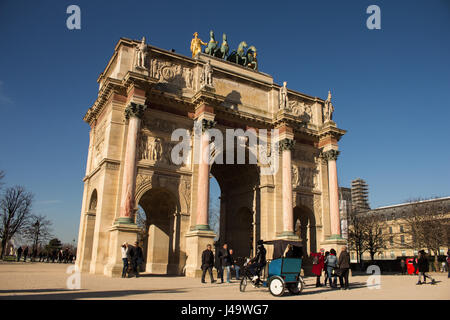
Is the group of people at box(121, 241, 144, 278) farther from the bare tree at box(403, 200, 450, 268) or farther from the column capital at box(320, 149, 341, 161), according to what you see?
the bare tree at box(403, 200, 450, 268)

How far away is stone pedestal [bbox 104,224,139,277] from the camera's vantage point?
18.4 m

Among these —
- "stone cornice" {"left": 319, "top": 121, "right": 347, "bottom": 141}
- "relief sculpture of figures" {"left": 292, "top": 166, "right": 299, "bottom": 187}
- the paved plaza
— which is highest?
"stone cornice" {"left": 319, "top": 121, "right": 347, "bottom": 141}

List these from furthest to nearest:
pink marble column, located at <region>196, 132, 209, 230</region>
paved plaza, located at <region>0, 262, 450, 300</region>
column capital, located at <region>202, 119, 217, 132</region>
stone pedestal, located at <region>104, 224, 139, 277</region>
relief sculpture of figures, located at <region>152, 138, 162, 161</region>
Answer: column capital, located at <region>202, 119, 217, 132</region>
relief sculpture of figures, located at <region>152, 138, 162, 161</region>
pink marble column, located at <region>196, 132, 209, 230</region>
stone pedestal, located at <region>104, 224, 139, 277</region>
paved plaza, located at <region>0, 262, 450, 300</region>

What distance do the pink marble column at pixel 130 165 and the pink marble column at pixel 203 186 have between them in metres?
4.10

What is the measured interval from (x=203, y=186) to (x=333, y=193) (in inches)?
448

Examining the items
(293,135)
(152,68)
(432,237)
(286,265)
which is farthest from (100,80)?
(432,237)

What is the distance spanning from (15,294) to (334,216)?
23.2 m

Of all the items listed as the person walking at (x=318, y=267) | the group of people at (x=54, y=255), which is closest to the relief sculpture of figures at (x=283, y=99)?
the person walking at (x=318, y=267)

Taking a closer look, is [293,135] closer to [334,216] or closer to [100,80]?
[334,216]

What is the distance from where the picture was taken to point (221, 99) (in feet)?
78.7

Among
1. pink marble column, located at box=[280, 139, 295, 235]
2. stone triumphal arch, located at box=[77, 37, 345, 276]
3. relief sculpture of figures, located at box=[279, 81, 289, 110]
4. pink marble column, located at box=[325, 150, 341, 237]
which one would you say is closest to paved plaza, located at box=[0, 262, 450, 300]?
stone triumphal arch, located at box=[77, 37, 345, 276]

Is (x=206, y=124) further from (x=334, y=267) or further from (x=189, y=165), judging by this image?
(x=334, y=267)

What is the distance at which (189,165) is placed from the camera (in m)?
24.1

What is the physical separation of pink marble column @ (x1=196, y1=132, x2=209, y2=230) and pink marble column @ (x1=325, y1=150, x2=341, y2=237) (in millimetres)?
11086
